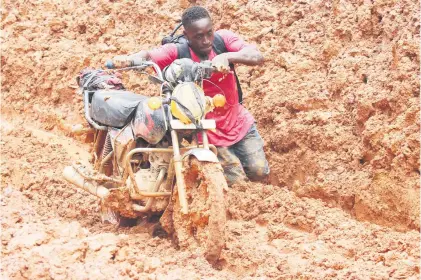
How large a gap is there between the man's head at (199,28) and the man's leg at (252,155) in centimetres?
90

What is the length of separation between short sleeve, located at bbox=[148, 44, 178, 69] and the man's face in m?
0.16

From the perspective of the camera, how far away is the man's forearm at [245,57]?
Answer: 4621 mm

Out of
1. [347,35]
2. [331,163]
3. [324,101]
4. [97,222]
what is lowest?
[97,222]

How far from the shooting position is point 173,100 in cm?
427

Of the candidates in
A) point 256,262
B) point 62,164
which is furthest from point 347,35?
point 62,164

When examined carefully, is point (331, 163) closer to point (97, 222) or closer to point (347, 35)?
point (347, 35)

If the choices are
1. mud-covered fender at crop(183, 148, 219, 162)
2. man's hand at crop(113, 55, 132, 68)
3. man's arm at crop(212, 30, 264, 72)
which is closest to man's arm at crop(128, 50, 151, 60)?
man's hand at crop(113, 55, 132, 68)

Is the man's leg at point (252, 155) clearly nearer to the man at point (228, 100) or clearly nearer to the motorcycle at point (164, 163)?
the man at point (228, 100)

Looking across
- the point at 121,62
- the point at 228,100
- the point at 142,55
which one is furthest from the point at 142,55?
the point at 228,100

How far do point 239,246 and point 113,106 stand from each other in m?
1.51

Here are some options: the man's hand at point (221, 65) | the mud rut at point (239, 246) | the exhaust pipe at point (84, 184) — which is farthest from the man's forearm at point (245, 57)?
the exhaust pipe at point (84, 184)

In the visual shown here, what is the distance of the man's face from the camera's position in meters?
4.94

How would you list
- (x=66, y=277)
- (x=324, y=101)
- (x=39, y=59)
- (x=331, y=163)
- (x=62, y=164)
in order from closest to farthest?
(x=66, y=277) → (x=331, y=163) → (x=324, y=101) → (x=62, y=164) → (x=39, y=59)

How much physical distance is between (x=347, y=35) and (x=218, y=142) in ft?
4.95
